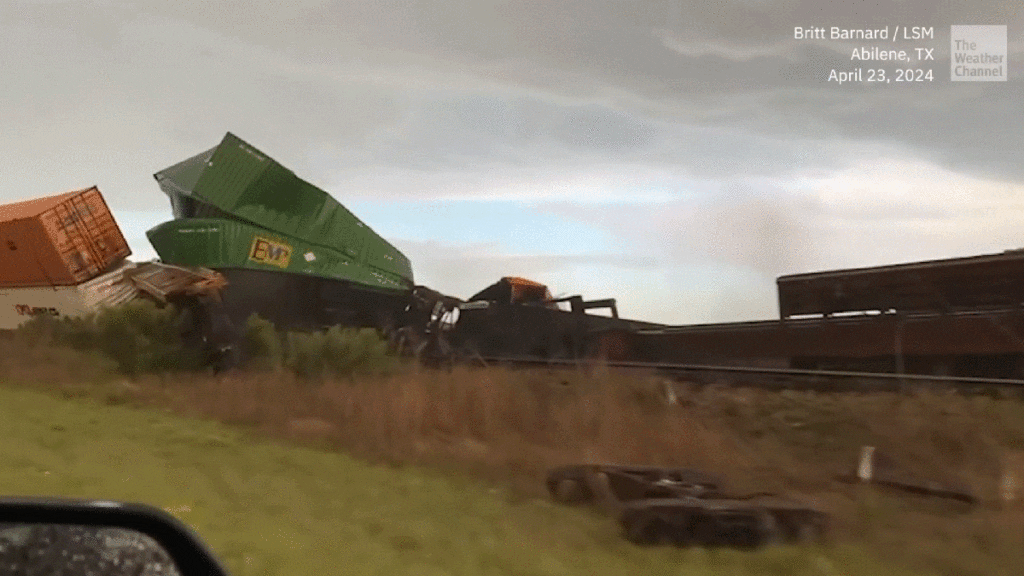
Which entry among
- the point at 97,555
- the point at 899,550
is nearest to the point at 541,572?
the point at 899,550

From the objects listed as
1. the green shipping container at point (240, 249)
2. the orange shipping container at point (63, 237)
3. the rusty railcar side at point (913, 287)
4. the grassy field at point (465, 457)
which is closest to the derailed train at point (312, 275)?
the green shipping container at point (240, 249)

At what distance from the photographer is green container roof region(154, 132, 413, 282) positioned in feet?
14.3

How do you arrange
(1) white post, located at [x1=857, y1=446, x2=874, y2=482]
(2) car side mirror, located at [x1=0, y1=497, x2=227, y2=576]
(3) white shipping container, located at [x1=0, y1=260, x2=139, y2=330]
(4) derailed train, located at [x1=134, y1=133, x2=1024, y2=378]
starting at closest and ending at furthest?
(2) car side mirror, located at [x1=0, y1=497, x2=227, y2=576] < (1) white post, located at [x1=857, y1=446, x2=874, y2=482] < (4) derailed train, located at [x1=134, y1=133, x2=1024, y2=378] < (3) white shipping container, located at [x1=0, y1=260, x2=139, y2=330]

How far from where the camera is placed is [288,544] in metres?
2.00

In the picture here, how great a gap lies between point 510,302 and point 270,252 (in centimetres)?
158

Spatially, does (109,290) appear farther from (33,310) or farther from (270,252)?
(270,252)

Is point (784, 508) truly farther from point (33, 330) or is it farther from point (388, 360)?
point (33, 330)

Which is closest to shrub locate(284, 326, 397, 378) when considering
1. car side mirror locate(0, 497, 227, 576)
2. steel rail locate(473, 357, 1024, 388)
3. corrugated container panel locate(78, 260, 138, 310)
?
steel rail locate(473, 357, 1024, 388)

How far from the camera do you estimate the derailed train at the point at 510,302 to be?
375 cm

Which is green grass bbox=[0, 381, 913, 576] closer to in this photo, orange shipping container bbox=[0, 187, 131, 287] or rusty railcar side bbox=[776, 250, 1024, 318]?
orange shipping container bbox=[0, 187, 131, 287]

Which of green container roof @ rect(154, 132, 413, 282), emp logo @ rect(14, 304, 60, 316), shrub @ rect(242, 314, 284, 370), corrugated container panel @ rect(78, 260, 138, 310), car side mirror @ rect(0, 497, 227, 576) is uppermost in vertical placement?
green container roof @ rect(154, 132, 413, 282)

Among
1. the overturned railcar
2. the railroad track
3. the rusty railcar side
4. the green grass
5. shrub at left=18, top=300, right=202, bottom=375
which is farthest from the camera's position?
the overturned railcar

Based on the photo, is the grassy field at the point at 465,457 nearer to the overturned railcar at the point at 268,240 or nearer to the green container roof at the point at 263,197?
the overturned railcar at the point at 268,240

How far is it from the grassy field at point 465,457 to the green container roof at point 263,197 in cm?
102
